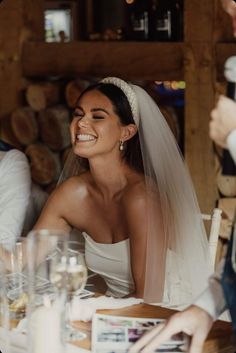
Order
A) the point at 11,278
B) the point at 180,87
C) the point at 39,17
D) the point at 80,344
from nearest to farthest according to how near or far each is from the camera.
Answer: the point at 80,344 → the point at 11,278 → the point at 39,17 → the point at 180,87

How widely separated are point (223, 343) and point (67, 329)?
1.34 ft

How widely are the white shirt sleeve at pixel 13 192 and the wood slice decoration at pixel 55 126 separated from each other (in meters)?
0.94

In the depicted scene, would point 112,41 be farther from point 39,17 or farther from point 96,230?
point 96,230

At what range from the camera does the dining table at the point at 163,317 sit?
2148 mm

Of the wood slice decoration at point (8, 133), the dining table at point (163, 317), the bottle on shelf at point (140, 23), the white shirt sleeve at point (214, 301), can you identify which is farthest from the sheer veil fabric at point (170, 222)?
the wood slice decoration at point (8, 133)

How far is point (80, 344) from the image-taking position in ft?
7.03

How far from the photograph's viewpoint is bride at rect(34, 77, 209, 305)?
9.87ft

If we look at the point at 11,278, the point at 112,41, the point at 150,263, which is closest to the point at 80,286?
the point at 11,278

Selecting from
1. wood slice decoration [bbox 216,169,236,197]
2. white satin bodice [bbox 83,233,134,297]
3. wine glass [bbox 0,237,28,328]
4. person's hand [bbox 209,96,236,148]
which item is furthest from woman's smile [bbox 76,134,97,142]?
person's hand [bbox 209,96,236,148]

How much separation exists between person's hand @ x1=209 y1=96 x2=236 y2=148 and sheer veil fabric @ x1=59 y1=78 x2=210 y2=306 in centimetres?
112

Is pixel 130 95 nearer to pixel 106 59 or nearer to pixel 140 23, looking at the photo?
pixel 106 59

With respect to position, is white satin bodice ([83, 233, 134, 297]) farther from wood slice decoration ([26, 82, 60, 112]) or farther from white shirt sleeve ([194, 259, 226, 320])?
wood slice decoration ([26, 82, 60, 112])

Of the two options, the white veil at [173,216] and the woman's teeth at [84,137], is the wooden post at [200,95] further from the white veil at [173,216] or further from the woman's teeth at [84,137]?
the woman's teeth at [84,137]

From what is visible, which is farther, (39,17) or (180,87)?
(180,87)
